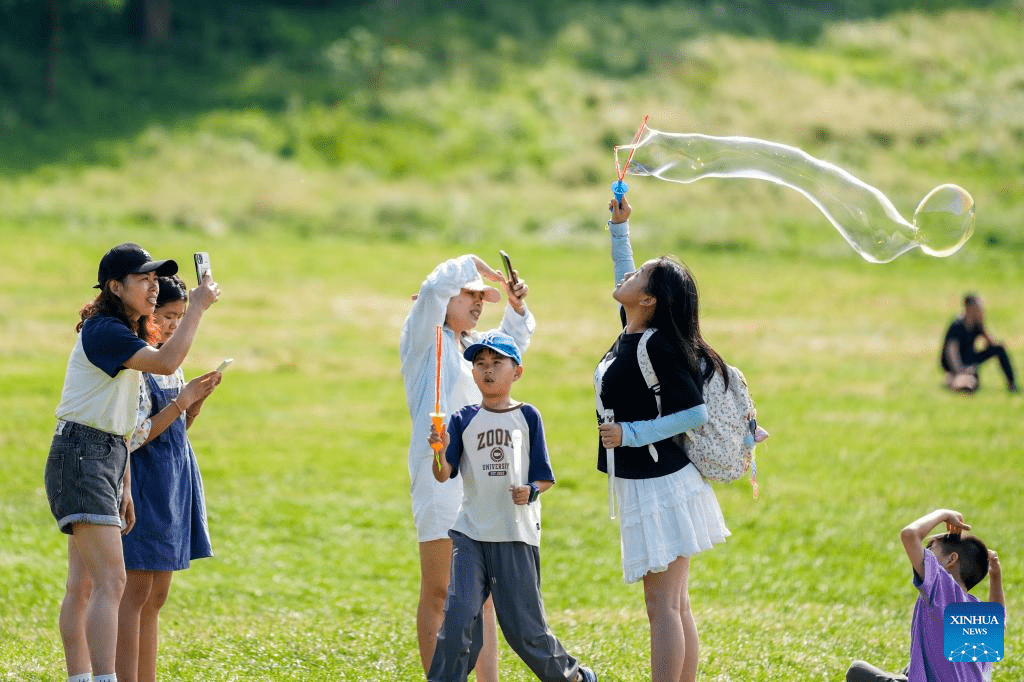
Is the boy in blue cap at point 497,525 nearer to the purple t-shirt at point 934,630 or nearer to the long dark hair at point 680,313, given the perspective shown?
the long dark hair at point 680,313

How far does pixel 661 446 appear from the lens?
5.71m

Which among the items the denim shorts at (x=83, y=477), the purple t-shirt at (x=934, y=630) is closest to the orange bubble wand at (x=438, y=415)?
the denim shorts at (x=83, y=477)

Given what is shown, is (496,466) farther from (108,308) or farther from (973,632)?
(973,632)

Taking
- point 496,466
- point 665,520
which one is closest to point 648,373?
point 665,520

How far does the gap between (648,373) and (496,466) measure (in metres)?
0.74

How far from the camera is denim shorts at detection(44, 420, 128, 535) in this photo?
562cm

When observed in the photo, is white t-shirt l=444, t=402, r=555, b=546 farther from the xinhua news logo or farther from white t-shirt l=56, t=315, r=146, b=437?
the xinhua news logo

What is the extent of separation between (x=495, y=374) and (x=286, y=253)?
22.7m

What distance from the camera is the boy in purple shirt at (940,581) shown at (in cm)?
541

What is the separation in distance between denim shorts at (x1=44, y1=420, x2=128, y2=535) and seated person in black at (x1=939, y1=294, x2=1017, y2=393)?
558 inches

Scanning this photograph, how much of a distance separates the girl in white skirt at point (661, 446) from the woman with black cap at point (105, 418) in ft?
5.81

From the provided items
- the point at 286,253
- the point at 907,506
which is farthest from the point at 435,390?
the point at 286,253

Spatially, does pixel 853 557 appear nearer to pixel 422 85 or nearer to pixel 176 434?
pixel 176 434

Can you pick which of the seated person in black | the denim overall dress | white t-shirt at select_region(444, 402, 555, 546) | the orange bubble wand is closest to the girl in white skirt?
white t-shirt at select_region(444, 402, 555, 546)
